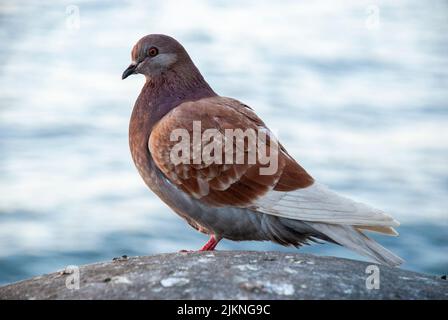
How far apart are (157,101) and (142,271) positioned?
2.14m

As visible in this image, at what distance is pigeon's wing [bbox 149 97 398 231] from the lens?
6.87 metres

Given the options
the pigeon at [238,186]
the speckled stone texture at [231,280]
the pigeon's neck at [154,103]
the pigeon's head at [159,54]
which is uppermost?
the pigeon's head at [159,54]

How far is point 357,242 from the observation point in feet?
22.2

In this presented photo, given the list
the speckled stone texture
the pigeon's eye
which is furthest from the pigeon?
the pigeon's eye

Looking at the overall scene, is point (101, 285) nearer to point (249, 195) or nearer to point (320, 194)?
point (249, 195)

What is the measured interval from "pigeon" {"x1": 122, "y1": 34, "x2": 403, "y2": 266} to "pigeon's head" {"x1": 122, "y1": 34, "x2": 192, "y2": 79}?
0.62 metres

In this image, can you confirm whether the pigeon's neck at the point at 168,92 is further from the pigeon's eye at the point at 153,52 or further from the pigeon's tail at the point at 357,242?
the pigeon's tail at the point at 357,242

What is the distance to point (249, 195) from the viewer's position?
700 centimetres

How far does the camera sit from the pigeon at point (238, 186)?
6.85m

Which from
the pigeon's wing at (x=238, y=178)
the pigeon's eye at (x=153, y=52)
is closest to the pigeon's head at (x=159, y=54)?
the pigeon's eye at (x=153, y=52)

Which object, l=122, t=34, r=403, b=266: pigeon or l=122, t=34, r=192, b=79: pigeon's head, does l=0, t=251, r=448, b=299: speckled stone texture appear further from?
l=122, t=34, r=192, b=79: pigeon's head

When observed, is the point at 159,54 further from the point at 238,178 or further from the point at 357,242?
the point at 357,242

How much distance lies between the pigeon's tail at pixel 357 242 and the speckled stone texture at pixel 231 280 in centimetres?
11
